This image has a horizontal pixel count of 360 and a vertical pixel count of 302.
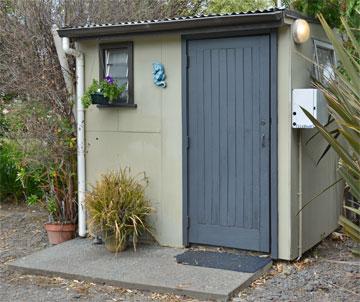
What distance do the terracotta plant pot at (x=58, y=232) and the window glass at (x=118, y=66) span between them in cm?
179

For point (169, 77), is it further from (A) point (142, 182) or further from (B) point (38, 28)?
(B) point (38, 28)

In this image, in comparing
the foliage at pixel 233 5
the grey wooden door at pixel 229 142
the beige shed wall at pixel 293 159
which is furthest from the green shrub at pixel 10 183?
the foliage at pixel 233 5

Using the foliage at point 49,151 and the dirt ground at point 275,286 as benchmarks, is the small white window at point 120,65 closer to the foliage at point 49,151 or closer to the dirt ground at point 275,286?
the foliage at point 49,151

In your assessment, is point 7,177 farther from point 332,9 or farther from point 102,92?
point 332,9

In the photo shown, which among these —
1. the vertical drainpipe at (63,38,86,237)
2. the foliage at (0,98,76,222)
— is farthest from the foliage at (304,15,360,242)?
the foliage at (0,98,76,222)

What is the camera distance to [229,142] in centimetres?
639

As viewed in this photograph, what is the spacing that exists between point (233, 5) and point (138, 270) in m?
10.6

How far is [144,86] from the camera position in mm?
6867

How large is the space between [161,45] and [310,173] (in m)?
2.23

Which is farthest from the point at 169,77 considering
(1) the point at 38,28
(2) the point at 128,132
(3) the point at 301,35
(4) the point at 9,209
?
(4) the point at 9,209

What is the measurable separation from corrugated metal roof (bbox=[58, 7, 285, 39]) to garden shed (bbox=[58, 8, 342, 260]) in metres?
0.01

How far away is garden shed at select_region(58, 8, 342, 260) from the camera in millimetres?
6066

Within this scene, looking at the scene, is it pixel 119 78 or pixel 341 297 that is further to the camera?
pixel 119 78

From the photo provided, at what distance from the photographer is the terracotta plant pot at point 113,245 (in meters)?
6.54
